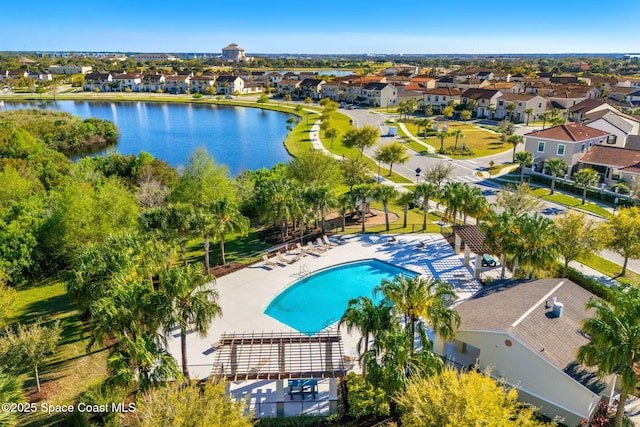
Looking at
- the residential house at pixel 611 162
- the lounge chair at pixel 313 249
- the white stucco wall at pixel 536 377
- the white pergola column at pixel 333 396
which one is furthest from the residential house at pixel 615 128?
the white pergola column at pixel 333 396

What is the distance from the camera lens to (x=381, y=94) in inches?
4953

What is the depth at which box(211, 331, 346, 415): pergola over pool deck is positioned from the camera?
2006 cm

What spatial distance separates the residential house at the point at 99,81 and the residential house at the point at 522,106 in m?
144

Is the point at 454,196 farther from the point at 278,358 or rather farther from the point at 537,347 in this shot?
the point at 278,358

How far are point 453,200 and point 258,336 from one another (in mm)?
19979

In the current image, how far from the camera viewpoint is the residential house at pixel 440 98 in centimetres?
11181

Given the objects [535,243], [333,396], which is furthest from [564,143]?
[333,396]

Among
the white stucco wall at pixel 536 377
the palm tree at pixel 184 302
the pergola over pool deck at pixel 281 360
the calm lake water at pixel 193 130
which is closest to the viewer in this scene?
the white stucco wall at pixel 536 377

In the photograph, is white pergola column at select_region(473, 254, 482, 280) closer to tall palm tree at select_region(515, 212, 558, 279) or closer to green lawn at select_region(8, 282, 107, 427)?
tall palm tree at select_region(515, 212, 558, 279)

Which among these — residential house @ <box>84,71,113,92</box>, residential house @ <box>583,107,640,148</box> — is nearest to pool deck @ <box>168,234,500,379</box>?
residential house @ <box>583,107,640,148</box>

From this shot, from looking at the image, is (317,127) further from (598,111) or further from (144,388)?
(144,388)

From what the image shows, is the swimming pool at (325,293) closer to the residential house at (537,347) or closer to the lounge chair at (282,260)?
the lounge chair at (282,260)

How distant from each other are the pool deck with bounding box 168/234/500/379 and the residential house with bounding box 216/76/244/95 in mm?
134170

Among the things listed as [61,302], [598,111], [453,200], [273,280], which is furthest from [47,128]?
[598,111]
